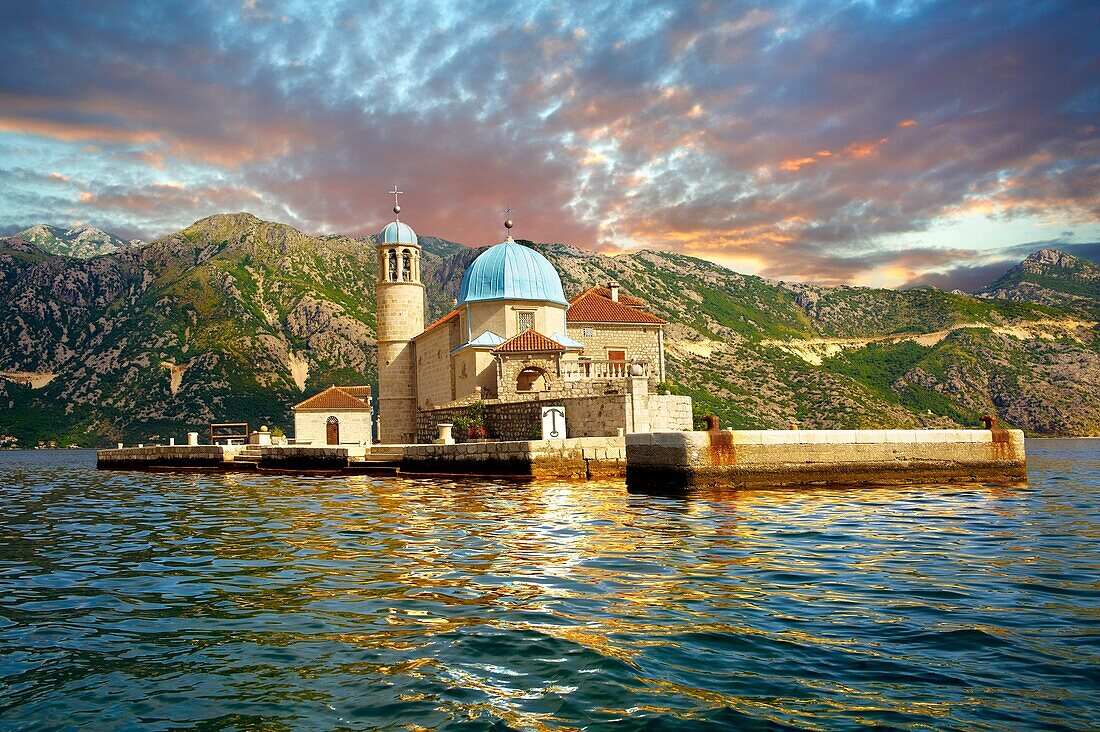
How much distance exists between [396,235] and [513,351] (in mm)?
20413

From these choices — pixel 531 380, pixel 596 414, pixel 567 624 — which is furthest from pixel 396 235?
pixel 567 624

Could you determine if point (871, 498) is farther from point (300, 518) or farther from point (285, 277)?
point (285, 277)

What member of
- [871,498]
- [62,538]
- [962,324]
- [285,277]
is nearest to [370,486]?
[62,538]

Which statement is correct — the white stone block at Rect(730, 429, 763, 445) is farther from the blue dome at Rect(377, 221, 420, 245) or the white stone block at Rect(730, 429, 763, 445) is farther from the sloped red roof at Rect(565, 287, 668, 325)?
the blue dome at Rect(377, 221, 420, 245)

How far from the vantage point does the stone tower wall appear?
54344 millimetres

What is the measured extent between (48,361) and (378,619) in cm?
18062

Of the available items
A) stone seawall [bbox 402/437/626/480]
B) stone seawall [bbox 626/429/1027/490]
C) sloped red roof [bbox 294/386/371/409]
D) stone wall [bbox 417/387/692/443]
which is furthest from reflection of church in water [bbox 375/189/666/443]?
stone seawall [bbox 626/429/1027/490]

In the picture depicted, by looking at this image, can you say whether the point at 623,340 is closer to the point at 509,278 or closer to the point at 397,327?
the point at 509,278

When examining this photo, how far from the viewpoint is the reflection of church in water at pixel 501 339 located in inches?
1513

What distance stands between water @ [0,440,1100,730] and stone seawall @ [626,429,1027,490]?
167 inches

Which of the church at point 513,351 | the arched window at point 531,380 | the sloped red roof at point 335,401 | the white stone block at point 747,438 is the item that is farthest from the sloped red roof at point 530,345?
the sloped red roof at point 335,401

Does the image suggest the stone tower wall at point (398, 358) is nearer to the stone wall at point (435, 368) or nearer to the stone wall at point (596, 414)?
the stone wall at point (435, 368)

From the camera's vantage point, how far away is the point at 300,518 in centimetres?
1742

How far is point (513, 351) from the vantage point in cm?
3819
